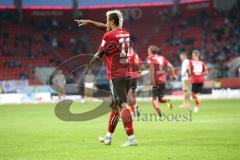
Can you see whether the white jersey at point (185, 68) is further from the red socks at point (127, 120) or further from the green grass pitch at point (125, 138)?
the red socks at point (127, 120)

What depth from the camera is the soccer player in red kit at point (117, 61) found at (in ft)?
40.6

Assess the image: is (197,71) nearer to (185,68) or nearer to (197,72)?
(197,72)

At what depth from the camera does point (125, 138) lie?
14.4 metres

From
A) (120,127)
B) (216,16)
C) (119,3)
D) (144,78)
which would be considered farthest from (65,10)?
(120,127)

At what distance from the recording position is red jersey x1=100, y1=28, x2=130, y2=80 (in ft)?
40.5

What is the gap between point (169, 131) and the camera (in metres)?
16.0

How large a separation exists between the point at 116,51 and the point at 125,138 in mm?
2806

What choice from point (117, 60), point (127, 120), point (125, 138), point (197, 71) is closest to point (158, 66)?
point (197, 71)

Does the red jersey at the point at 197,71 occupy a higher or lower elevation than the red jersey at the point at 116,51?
lower

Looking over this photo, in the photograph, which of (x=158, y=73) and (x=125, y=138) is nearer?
(x=125, y=138)

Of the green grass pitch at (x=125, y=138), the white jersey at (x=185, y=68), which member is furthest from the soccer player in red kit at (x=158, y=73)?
the white jersey at (x=185, y=68)

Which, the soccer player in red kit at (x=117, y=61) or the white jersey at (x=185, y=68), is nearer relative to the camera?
the soccer player in red kit at (x=117, y=61)

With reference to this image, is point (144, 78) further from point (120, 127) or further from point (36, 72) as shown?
point (120, 127)

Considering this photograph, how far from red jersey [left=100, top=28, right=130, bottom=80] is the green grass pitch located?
1599 millimetres
